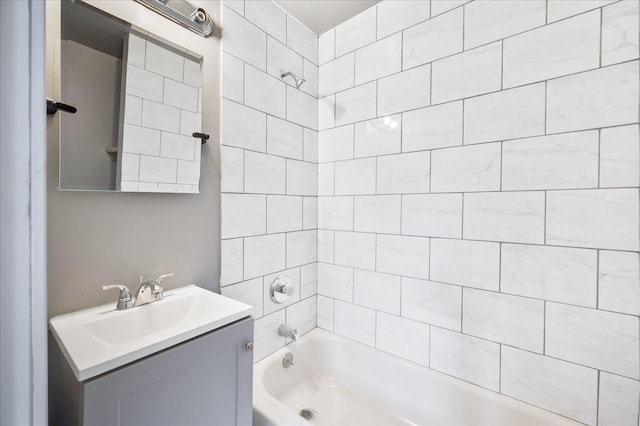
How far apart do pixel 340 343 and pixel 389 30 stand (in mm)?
1866

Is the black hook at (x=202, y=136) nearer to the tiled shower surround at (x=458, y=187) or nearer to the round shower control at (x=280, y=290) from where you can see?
the tiled shower surround at (x=458, y=187)

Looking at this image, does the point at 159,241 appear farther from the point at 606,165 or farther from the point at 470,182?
the point at 606,165

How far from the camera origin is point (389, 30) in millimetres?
1599

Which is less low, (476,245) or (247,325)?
(476,245)

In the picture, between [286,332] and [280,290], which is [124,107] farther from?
[286,332]

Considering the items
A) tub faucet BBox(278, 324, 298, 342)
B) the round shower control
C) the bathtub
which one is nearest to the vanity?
the bathtub

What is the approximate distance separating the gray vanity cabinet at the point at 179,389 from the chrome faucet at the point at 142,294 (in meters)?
0.29

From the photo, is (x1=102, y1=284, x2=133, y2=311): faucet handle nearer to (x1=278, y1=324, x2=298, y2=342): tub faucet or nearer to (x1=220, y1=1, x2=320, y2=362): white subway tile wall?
(x1=220, y1=1, x2=320, y2=362): white subway tile wall

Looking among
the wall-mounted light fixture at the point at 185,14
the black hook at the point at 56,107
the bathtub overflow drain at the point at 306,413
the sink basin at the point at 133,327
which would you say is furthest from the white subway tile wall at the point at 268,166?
the black hook at the point at 56,107

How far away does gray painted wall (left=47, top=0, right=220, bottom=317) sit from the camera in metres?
0.91

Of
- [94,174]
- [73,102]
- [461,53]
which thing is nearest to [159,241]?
[94,174]

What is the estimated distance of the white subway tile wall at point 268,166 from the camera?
4.60ft

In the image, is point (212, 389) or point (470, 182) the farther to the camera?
point (470, 182)

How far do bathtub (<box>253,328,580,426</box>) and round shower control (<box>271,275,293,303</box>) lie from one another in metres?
0.32
